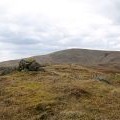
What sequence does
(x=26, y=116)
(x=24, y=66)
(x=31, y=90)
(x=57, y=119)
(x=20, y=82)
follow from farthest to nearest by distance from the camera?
(x=24, y=66), (x=20, y=82), (x=31, y=90), (x=26, y=116), (x=57, y=119)

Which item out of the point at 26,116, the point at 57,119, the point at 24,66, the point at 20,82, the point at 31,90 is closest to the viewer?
the point at 57,119

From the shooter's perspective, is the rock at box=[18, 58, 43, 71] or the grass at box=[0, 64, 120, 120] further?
the rock at box=[18, 58, 43, 71]

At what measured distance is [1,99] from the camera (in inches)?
1676

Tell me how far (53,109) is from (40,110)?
1.50 metres

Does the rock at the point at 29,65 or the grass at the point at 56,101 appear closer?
the grass at the point at 56,101

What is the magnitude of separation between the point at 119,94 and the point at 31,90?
458 inches

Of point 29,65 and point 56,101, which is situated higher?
point 29,65

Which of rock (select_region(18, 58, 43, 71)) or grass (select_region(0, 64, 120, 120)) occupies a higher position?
rock (select_region(18, 58, 43, 71))

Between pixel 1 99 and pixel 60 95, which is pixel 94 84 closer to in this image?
pixel 60 95

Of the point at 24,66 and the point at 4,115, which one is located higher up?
the point at 24,66

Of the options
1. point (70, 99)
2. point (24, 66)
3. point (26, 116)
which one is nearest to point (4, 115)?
point (26, 116)

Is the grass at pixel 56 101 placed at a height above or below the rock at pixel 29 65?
below

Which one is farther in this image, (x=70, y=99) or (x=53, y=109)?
(x=70, y=99)

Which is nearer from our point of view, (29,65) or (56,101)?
(56,101)
